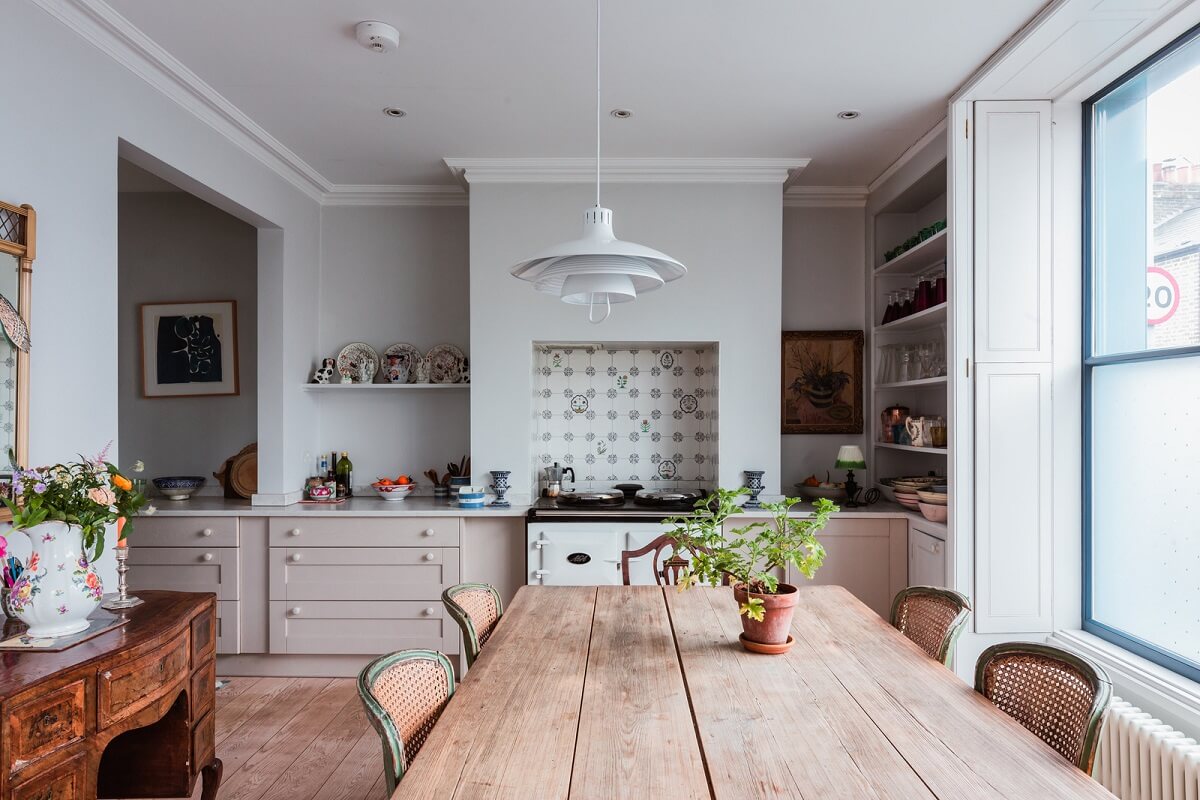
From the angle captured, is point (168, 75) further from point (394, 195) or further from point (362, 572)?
point (362, 572)

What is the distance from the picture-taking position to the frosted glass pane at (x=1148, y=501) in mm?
2414

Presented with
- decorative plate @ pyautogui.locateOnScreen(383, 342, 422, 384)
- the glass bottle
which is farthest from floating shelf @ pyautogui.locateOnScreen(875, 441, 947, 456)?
the glass bottle

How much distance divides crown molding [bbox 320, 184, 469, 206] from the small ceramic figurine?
3.24 ft

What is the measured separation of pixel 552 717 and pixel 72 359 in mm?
1980

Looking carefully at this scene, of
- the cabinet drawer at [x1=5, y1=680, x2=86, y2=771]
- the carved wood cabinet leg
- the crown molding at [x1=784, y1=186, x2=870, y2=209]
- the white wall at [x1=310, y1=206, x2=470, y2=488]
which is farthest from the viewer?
the white wall at [x1=310, y1=206, x2=470, y2=488]

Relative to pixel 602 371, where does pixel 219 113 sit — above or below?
above

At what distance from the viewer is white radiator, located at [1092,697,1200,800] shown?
203 centimetres

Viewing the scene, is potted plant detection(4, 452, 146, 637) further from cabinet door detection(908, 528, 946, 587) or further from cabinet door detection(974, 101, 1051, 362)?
cabinet door detection(974, 101, 1051, 362)

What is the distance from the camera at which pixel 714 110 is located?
3256mm

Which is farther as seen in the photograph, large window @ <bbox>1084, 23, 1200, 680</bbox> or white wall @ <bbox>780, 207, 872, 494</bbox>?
white wall @ <bbox>780, 207, 872, 494</bbox>

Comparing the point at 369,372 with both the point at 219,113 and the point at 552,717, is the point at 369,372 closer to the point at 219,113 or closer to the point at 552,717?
the point at 219,113

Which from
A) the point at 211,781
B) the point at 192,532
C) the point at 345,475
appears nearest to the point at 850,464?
the point at 345,475

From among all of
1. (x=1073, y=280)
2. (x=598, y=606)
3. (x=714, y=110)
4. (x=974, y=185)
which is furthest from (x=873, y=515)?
(x=714, y=110)

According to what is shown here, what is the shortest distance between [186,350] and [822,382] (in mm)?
3837
